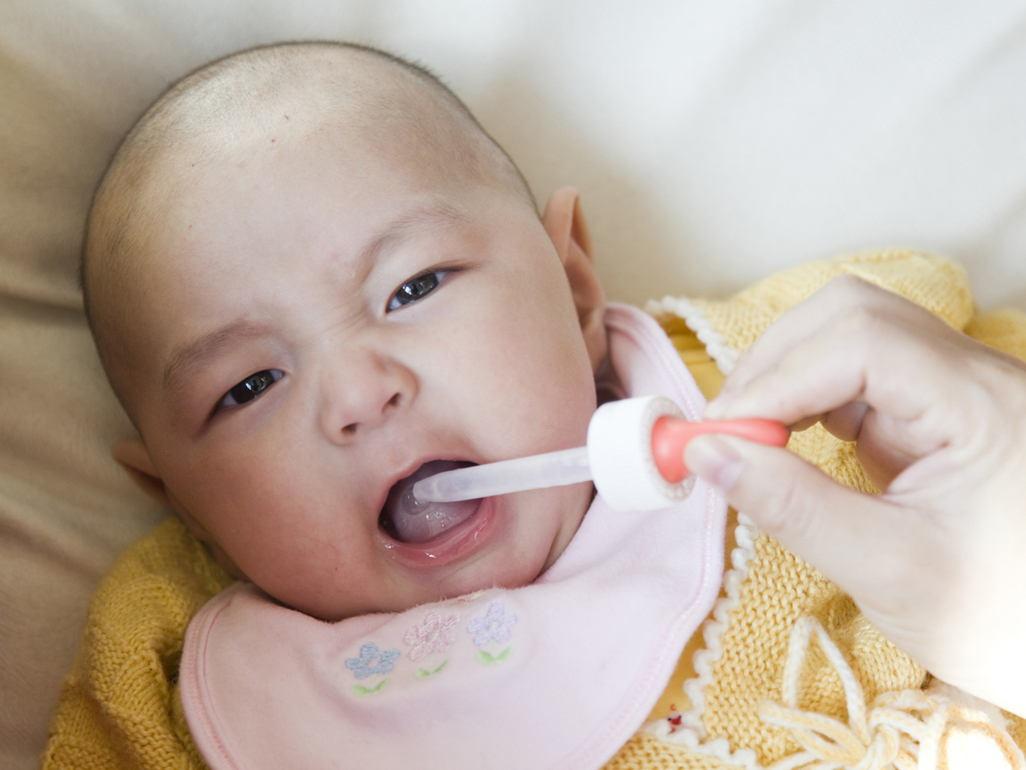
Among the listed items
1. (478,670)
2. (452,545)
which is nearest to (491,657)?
(478,670)

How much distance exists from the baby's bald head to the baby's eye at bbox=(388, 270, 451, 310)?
13 centimetres

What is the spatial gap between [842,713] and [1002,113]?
102 cm

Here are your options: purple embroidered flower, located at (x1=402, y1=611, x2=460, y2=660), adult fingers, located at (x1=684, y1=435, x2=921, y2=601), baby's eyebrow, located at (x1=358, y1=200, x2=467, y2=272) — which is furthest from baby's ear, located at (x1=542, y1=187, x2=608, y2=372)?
adult fingers, located at (x1=684, y1=435, x2=921, y2=601)

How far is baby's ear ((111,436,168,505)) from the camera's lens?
47.0 inches

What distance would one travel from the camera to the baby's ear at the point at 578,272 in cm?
124

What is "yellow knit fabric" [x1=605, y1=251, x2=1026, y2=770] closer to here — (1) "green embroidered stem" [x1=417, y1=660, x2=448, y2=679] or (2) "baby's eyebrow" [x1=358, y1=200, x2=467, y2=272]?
(1) "green embroidered stem" [x1=417, y1=660, x2=448, y2=679]

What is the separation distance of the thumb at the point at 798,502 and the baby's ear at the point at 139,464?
0.79m

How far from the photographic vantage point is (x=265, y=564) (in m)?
1.03

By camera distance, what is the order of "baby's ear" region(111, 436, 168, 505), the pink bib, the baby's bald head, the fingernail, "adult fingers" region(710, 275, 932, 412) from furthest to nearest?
"baby's ear" region(111, 436, 168, 505) → the baby's bald head → the pink bib → "adult fingers" region(710, 275, 932, 412) → the fingernail

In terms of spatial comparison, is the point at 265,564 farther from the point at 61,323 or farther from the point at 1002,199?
the point at 1002,199

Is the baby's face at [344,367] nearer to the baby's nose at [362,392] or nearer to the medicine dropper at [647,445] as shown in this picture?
the baby's nose at [362,392]

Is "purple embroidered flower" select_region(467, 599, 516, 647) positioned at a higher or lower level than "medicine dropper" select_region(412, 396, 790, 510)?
lower

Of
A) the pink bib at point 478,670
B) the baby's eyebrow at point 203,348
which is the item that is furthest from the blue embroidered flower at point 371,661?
the baby's eyebrow at point 203,348

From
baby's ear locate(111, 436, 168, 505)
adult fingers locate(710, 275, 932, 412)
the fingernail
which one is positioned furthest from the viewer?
baby's ear locate(111, 436, 168, 505)
